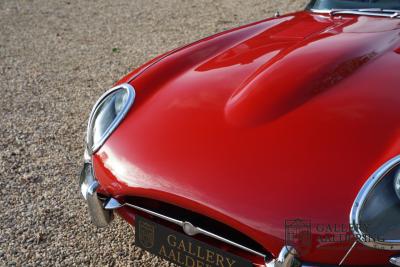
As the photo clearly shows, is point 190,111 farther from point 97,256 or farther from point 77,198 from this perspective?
point 77,198

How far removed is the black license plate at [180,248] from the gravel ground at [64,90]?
0.49 meters

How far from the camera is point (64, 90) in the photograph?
4.96 meters

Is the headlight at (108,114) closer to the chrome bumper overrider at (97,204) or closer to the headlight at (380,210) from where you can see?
the chrome bumper overrider at (97,204)

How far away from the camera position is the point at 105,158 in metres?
2.14

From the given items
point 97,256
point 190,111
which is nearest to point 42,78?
point 97,256

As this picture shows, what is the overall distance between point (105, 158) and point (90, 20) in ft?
21.2

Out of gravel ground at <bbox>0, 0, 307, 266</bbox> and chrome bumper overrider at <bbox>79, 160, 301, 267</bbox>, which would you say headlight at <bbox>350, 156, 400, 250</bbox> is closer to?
chrome bumper overrider at <bbox>79, 160, 301, 267</bbox>

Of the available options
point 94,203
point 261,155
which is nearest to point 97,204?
point 94,203

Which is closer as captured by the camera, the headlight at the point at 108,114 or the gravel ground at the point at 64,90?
the headlight at the point at 108,114

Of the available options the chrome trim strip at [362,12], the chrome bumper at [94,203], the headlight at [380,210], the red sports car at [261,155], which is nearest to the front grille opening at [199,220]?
the red sports car at [261,155]

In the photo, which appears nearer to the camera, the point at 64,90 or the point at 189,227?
the point at 189,227

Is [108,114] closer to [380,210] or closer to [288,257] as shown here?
[288,257]

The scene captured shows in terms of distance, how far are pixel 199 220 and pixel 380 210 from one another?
2.42 ft

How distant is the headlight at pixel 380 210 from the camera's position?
1.60 meters
